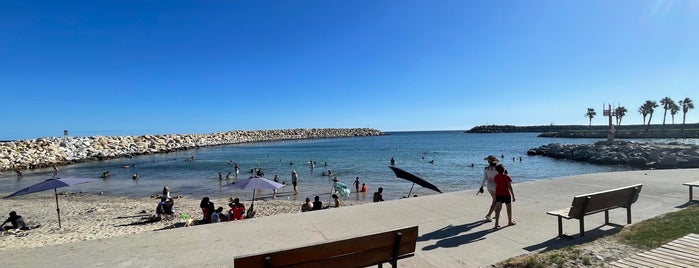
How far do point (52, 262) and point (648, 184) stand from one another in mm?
15644

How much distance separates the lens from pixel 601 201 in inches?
251

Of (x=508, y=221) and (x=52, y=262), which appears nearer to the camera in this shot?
(x=52, y=262)

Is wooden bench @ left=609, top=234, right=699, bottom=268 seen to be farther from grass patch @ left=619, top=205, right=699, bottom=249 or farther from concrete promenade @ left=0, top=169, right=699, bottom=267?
concrete promenade @ left=0, top=169, right=699, bottom=267

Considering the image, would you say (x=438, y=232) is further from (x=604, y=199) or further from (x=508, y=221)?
(x=604, y=199)

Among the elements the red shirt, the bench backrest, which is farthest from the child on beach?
the bench backrest

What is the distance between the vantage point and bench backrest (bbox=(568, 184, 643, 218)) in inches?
237

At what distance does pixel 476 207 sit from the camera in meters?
9.19

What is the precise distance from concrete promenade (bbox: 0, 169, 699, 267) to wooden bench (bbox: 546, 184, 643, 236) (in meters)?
0.39

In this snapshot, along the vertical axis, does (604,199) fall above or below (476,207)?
above

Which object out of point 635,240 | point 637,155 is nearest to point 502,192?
point 635,240

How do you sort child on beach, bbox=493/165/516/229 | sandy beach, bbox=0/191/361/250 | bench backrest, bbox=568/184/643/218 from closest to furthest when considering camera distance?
bench backrest, bbox=568/184/643/218
child on beach, bbox=493/165/516/229
sandy beach, bbox=0/191/361/250

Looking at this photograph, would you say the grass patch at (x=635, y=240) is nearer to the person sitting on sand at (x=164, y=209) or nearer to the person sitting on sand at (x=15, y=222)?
the person sitting on sand at (x=164, y=209)

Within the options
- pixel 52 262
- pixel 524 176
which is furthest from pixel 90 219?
pixel 524 176

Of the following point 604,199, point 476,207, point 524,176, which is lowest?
point 524,176
